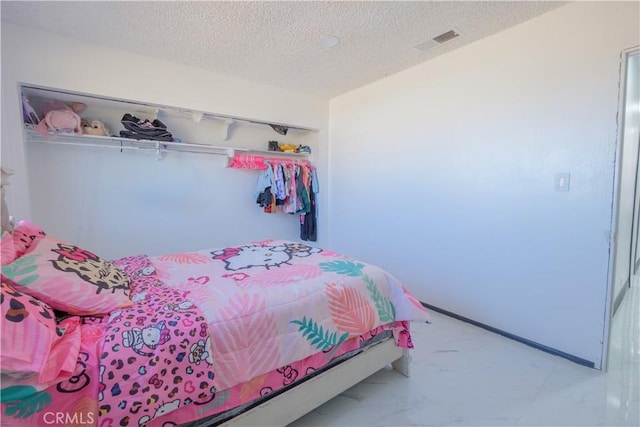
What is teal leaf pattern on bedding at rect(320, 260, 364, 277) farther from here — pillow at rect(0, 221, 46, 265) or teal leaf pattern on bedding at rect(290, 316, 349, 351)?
pillow at rect(0, 221, 46, 265)

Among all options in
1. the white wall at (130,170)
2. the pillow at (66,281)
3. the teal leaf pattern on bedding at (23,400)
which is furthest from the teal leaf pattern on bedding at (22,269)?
the white wall at (130,170)

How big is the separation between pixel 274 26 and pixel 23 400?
7.50 ft

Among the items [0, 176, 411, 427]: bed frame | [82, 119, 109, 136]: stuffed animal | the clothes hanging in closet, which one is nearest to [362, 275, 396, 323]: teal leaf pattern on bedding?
[0, 176, 411, 427]: bed frame

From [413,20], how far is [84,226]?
308 centimetres

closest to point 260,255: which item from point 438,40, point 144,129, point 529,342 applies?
point 144,129

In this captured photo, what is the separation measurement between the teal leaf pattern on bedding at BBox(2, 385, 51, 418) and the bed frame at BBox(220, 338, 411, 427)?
1.90 ft

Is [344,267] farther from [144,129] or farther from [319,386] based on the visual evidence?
[144,129]

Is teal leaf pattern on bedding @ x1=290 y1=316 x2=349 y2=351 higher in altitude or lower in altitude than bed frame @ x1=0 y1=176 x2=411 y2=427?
higher

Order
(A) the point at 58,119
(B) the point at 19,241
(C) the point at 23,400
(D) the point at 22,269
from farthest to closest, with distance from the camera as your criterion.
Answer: (A) the point at 58,119 → (B) the point at 19,241 → (D) the point at 22,269 → (C) the point at 23,400

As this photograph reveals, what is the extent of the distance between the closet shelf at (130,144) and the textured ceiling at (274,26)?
0.73 metres

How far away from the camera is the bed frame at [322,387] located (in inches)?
48.6

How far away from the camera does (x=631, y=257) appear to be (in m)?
3.15

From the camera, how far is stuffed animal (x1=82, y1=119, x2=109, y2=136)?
8.17ft

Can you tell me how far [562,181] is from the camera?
1.96 m
